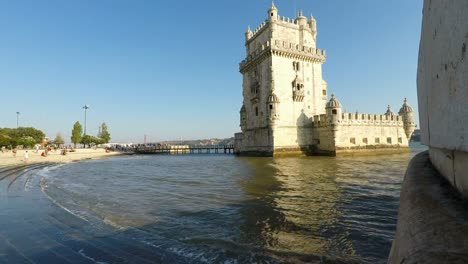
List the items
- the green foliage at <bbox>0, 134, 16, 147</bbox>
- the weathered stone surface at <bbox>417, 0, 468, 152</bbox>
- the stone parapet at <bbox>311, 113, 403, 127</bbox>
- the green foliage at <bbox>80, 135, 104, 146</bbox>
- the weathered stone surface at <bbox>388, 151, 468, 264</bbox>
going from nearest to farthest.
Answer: the weathered stone surface at <bbox>388, 151, 468, 264</bbox> → the weathered stone surface at <bbox>417, 0, 468, 152</bbox> → the stone parapet at <bbox>311, 113, 403, 127</bbox> → the green foliage at <bbox>0, 134, 16, 147</bbox> → the green foliage at <bbox>80, 135, 104, 146</bbox>

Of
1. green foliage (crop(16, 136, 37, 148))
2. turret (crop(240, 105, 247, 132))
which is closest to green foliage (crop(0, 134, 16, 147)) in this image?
green foliage (crop(16, 136, 37, 148))

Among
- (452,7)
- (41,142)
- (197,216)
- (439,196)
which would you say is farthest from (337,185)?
(41,142)

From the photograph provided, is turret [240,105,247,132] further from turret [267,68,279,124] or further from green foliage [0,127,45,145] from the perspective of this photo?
green foliage [0,127,45,145]

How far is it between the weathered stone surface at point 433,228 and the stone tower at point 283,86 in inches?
1244

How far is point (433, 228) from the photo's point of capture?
159cm

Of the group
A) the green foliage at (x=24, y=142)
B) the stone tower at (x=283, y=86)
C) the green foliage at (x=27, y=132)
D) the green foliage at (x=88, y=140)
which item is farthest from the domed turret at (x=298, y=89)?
the green foliage at (x=27, y=132)

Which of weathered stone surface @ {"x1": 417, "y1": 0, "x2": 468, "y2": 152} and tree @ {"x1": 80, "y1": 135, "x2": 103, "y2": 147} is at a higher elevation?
tree @ {"x1": 80, "y1": 135, "x2": 103, "y2": 147}

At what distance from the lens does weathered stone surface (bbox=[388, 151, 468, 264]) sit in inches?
51.1

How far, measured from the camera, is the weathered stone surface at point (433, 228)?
1.30 meters

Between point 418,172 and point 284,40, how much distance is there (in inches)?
1445

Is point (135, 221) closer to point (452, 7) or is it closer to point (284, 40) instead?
point (452, 7)

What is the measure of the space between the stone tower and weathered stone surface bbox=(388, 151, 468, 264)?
104ft

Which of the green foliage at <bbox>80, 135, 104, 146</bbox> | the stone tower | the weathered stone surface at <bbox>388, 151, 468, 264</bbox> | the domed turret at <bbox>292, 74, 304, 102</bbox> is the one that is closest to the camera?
the weathered stone surface at <bbox>388, 151, 468, 264</bbox>

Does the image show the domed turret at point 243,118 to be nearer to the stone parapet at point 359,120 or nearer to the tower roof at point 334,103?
the stone parapet at point 359,120
